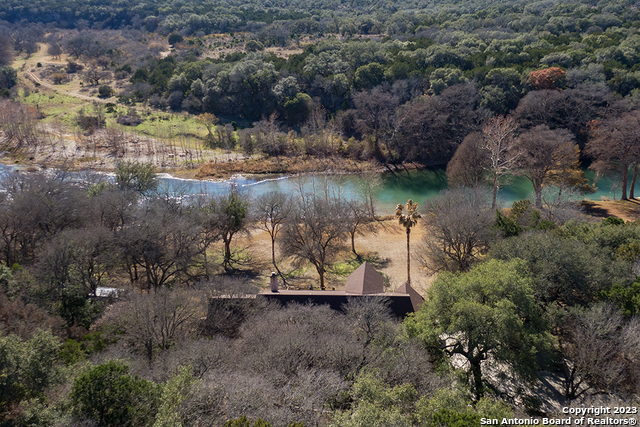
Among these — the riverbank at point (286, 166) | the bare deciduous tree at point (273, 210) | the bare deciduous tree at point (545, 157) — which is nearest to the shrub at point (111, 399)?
the bare deciduous tree at point (273, 210)

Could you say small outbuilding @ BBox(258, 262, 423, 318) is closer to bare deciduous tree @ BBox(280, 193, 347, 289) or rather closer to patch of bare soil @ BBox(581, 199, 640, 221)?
bare deciduous tree @ BBox(280, 193, 347, 289)

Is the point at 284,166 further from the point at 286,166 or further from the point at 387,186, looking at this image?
the point at 387,186

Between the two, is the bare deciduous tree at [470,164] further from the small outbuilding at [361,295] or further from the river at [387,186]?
the small outbuilding at [361,295]

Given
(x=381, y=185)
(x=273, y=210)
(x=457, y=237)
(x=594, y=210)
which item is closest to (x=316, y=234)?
(x=273, y=210)

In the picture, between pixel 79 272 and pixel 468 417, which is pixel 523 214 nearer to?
pixel 468 417

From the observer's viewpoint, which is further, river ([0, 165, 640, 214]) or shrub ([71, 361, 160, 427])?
river ([0, 165, 640, 214])

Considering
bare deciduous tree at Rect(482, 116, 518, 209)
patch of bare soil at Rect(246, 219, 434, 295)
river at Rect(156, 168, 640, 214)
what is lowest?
patch of bare soil at Rect(246, 219, 434, 295)

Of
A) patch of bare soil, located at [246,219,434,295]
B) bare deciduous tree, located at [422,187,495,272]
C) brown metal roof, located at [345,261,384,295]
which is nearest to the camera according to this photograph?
brown metal roof, located at [345,261,384,295]

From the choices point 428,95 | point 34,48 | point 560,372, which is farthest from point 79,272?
point 34,48

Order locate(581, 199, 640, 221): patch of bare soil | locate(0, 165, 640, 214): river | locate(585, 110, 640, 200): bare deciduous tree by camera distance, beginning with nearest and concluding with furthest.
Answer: locate(581, 199, 640, 221): patch of bare soil, locate(585, 110, 640, 200): bare deciduous tree, locate(0, 165, 640, 214): river

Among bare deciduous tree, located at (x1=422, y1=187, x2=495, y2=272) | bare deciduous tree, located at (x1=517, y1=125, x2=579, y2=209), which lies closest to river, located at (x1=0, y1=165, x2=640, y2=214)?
bare deciduous tree, located at (x1=517, y1=125, x2=579, y2=209)

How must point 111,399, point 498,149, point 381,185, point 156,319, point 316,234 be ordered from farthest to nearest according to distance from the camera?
1. point 381,185
2. point 498,149
3. point 316,234
4. point 156,319
5. point 111,399

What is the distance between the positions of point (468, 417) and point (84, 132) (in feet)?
228

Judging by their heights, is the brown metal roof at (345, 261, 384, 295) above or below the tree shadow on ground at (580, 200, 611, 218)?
above
